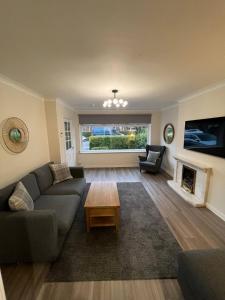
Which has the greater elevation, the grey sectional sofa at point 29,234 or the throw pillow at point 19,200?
the throw pillow at point 19,200

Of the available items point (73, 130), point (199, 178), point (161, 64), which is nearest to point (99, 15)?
point (161, 64)

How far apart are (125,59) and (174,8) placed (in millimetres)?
773

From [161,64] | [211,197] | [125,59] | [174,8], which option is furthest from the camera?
[211,197]

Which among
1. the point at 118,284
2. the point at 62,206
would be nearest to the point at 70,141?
the point at 62,206

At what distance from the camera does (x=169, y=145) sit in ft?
16.9

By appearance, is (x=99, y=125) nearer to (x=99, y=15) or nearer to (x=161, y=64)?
(x=161, y=64)

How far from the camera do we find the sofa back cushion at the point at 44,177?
282cm

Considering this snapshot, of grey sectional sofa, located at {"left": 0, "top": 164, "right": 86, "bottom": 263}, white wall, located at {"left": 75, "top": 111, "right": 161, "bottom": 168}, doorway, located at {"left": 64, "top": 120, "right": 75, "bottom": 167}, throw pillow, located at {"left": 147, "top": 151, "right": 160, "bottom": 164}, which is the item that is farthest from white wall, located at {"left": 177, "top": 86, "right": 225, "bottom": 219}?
doorway, located at {"left": 64, "top": 120, "right": 75, "bottom": 167}

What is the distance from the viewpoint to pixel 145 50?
1561mm

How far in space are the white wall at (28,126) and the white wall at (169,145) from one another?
12.2 feet

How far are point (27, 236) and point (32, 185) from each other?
986 millimetres

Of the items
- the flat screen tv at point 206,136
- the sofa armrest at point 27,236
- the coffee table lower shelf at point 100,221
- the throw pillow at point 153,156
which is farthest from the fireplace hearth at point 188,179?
the sofa armrest at point 27,236

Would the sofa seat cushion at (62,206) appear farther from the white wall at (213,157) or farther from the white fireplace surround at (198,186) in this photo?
the white wall at (213,157)

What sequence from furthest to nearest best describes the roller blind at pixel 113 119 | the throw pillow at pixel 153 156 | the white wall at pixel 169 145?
the roller blind at pixel 113 119, the throw pillow at pixel 153 156, the white wall at pixel 169 145
